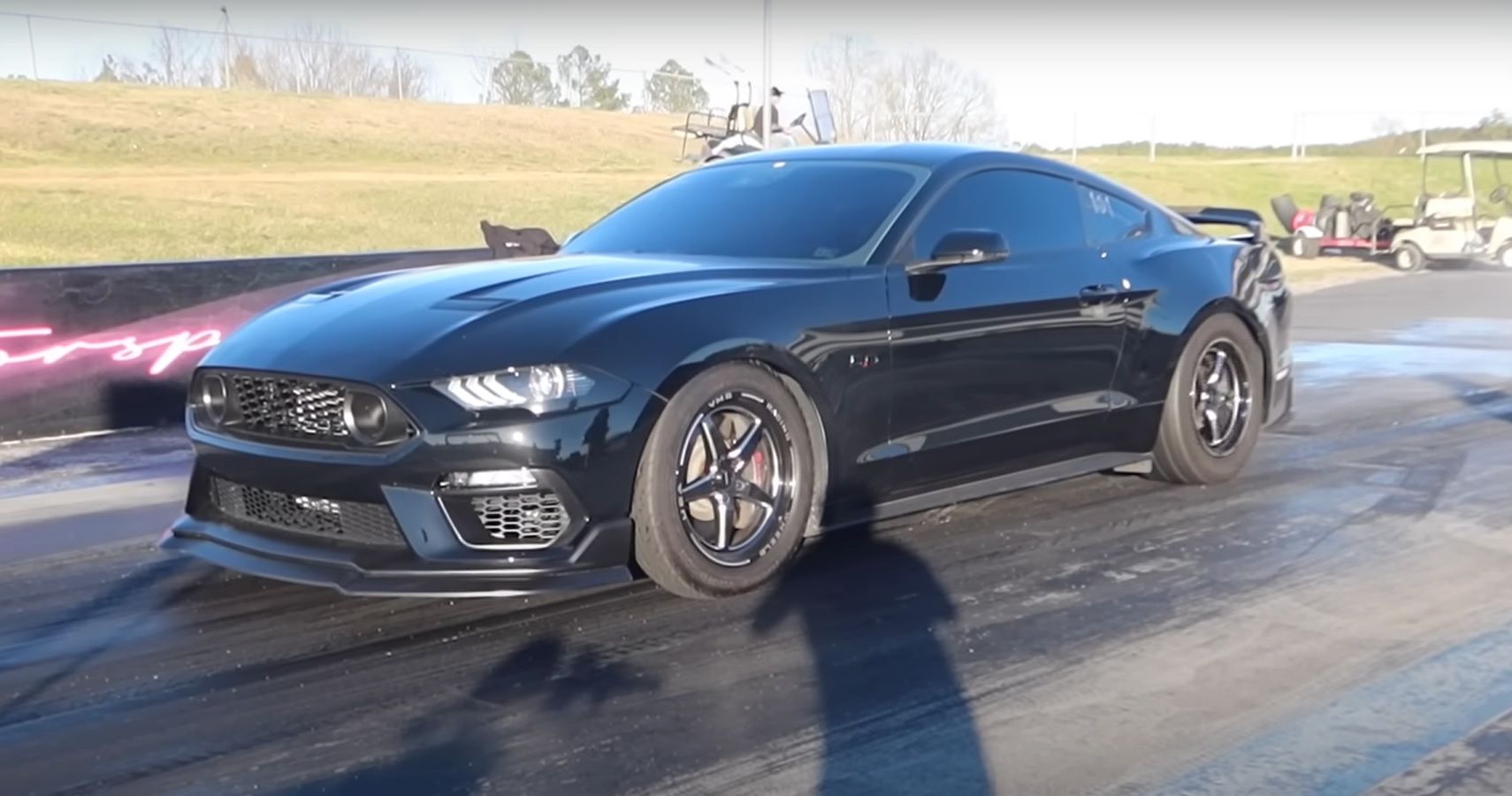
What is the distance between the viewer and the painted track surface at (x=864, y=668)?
11.7 feet

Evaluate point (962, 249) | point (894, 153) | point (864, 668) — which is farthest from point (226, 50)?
point (864, 668)

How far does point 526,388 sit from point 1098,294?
2.75 metres

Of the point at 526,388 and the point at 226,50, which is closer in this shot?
the point at 526,388

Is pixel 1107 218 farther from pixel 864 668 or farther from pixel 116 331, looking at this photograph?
pixel 116 331

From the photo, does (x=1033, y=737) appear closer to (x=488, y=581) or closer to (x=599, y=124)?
(x=488, y=581)

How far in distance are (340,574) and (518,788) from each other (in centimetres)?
120

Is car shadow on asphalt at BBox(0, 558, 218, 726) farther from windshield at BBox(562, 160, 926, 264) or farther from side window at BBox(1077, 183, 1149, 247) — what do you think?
side window at BBox(1077, 183, 1149, 247)

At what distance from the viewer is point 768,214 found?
5.88m

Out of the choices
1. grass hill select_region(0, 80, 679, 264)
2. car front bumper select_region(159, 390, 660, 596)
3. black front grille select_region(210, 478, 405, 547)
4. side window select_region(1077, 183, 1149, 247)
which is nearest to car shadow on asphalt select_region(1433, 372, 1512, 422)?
side window select_region(1077, 183, 1149, 247)

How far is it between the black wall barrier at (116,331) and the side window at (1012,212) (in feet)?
17.3

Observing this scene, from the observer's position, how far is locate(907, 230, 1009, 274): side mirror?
5438 mm

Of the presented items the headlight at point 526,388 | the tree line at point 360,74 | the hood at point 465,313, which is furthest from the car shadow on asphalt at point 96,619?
the tree line at point 360,74

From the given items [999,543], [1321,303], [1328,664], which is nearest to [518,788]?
[1328,664]

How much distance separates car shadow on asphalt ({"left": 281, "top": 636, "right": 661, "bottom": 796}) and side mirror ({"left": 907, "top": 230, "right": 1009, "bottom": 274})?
1.96m
